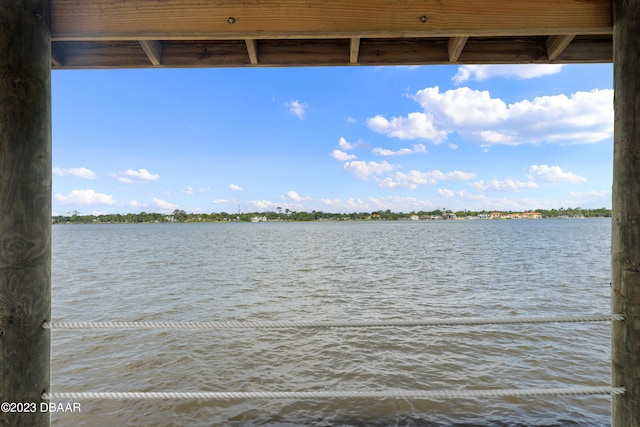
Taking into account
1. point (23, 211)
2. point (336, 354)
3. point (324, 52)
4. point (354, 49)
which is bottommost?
point (336, 354)

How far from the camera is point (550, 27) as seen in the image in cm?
186

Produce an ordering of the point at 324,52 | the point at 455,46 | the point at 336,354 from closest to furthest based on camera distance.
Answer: the point at 455,46, the point at 324,52, the point at 336,354

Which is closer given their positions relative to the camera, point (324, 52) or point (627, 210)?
point (627, 210)

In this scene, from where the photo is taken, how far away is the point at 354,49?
2115mm

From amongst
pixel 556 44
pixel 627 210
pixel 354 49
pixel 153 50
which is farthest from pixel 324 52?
pixel 627 210

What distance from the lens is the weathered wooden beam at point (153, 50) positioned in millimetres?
2168

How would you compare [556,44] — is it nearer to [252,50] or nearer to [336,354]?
[252,50]

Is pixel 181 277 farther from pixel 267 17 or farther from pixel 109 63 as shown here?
pixel 267 17

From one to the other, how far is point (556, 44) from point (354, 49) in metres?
1.34

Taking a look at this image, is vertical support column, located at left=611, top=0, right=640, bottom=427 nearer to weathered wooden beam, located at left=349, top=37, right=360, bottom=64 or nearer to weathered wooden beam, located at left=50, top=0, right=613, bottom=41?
weathered wooden beam, located at left=50, top=0, right=613, bottom=41

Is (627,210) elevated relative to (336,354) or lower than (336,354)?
elevated

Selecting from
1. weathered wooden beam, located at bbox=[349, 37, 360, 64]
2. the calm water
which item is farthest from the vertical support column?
the calm water

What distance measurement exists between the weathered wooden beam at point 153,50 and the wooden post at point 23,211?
53 centimetres

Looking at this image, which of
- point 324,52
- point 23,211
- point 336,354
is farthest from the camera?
point 336,354
